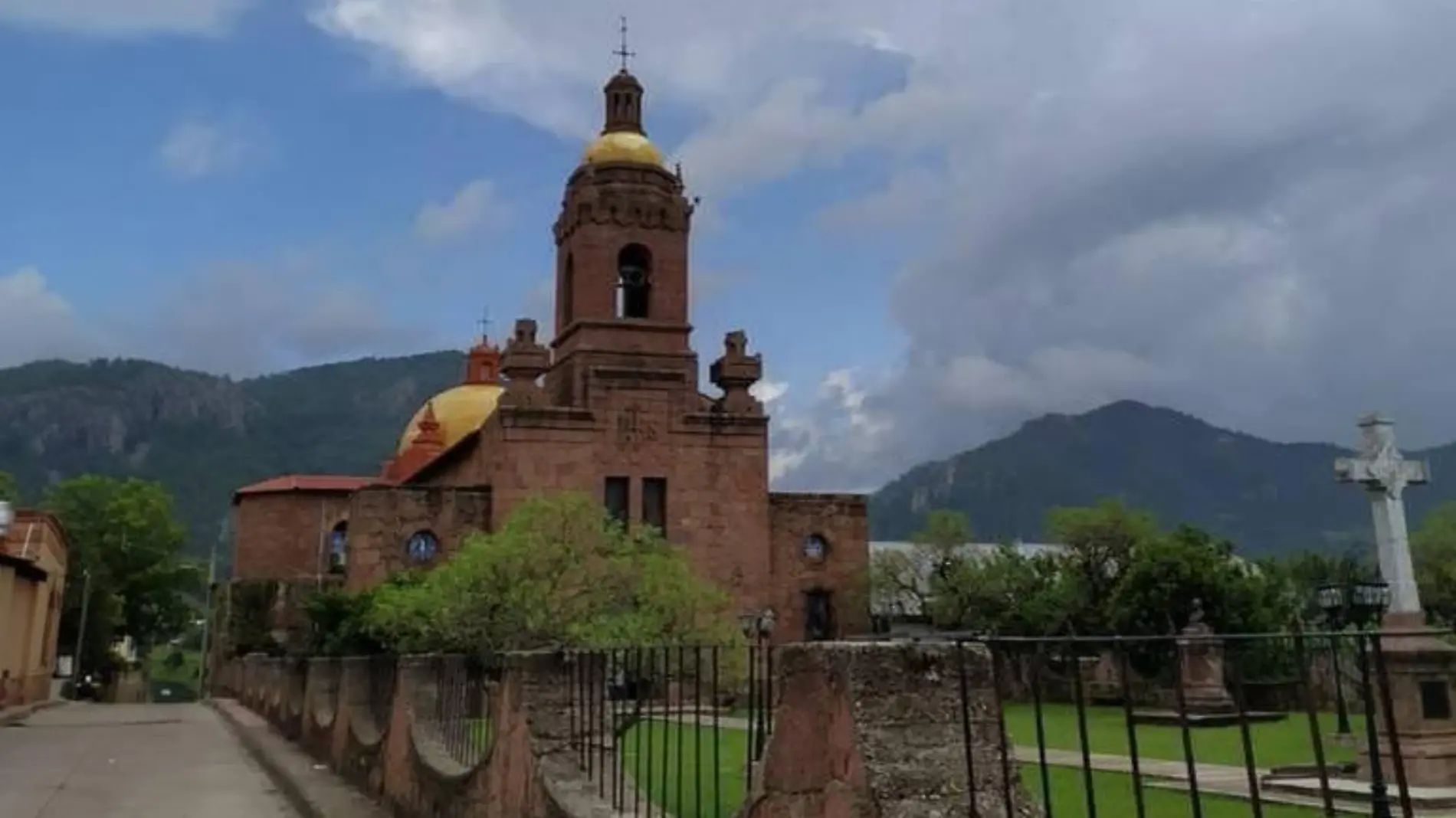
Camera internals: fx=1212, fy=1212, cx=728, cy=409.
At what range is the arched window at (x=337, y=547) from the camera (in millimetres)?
44906

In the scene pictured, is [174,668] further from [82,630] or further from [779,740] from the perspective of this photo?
[779,740]

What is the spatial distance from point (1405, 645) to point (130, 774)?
15.2 metres

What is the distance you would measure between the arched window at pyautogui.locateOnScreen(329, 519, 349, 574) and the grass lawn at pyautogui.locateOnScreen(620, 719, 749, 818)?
31.2 meters

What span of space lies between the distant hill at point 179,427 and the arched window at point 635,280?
369ft

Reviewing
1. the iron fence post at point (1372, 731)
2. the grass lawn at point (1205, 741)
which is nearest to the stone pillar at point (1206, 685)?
the grass lawn at point (1205, 741)

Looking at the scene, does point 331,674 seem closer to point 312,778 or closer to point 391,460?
point 312,778

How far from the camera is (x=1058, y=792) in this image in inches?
455

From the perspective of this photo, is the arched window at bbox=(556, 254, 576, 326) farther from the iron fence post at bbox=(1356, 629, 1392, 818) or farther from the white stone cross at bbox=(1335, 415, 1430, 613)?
the iron fence post at bbox=(1356, 629, 1392, 818)

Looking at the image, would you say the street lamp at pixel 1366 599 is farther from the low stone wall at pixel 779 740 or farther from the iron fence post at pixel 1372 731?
the iron fence post at pixel 1372 731

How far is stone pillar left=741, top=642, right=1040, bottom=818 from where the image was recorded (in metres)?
3.84

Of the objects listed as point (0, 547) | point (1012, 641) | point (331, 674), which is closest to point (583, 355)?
point (0, 547)

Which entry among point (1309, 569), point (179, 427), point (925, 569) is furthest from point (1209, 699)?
point (179, 427)

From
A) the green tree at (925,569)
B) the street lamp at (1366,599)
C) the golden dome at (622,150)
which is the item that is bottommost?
the street lamp at (1366,599)

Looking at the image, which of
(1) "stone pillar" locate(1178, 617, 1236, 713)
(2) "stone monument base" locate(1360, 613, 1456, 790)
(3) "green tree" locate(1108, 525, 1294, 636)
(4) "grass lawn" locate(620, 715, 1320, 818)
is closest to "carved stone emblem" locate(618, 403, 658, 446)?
(3) "green tree" locate(1108, 525, 1294, 636)
